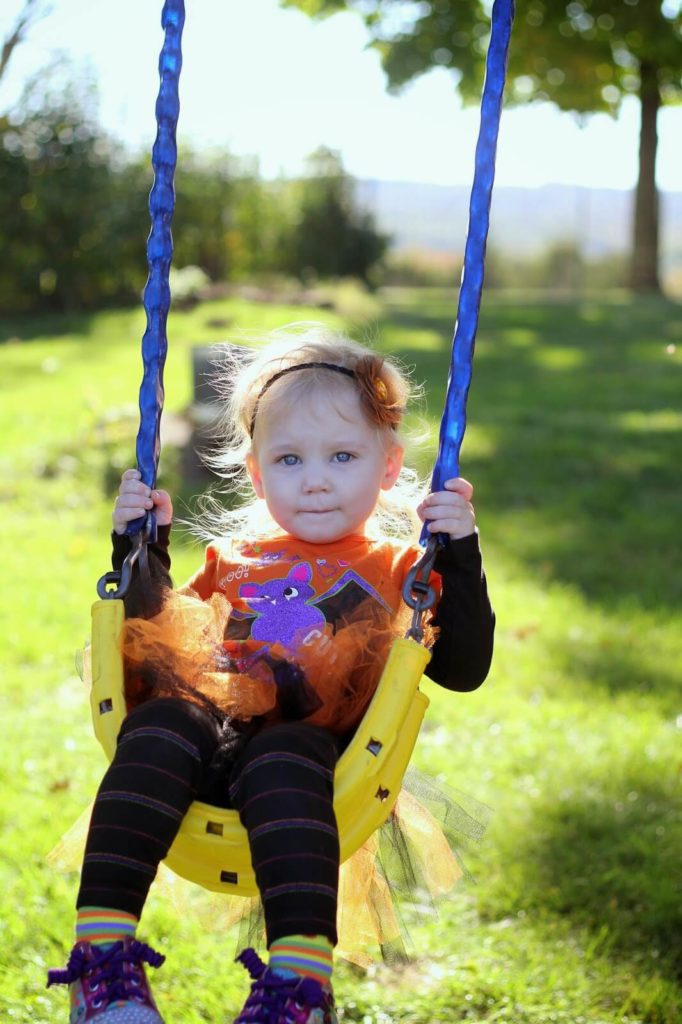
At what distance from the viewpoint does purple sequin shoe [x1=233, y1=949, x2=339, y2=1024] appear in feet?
5.53

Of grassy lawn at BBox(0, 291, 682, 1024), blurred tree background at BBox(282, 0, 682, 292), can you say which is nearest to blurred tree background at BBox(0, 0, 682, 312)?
blurred tree background at BBox(282, 0, 682, 292)

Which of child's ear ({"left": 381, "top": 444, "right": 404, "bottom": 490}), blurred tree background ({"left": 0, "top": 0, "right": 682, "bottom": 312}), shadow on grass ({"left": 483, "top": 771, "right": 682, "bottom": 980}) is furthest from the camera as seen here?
blurred tree background ({"left": 0, "top": 0, "right": 682, "bottom": 312})

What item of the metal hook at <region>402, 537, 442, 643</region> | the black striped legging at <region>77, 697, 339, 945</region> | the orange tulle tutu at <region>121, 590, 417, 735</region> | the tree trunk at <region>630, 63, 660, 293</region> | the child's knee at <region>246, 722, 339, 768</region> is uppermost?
the tree trunk at <region>630, 63, 660, 293</region>

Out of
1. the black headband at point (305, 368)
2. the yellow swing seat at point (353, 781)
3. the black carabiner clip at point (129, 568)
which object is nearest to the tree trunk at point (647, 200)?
the black headband at point (305, 368)

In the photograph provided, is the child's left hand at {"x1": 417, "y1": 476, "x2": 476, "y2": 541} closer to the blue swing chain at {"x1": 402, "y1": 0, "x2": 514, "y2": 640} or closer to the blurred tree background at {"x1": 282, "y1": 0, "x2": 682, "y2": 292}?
the blue swing chain at {"x1": 402, "y1": 0, "x2": 514, "y2": 640}

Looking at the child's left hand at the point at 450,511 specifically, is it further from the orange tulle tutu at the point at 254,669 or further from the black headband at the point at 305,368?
the black headband at the point at 305,368

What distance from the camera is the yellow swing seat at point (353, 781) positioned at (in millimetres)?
1935

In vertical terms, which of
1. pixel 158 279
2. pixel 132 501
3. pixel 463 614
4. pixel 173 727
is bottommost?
pixel 173 727

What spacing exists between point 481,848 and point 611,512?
3.55 m

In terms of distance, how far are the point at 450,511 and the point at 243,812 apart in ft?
2.12

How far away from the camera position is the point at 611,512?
256 inches

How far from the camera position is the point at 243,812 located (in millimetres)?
1894

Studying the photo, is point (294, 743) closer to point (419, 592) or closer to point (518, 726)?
point (419, 592)

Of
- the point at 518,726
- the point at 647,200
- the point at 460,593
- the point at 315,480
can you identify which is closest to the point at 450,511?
the point at 460,593
